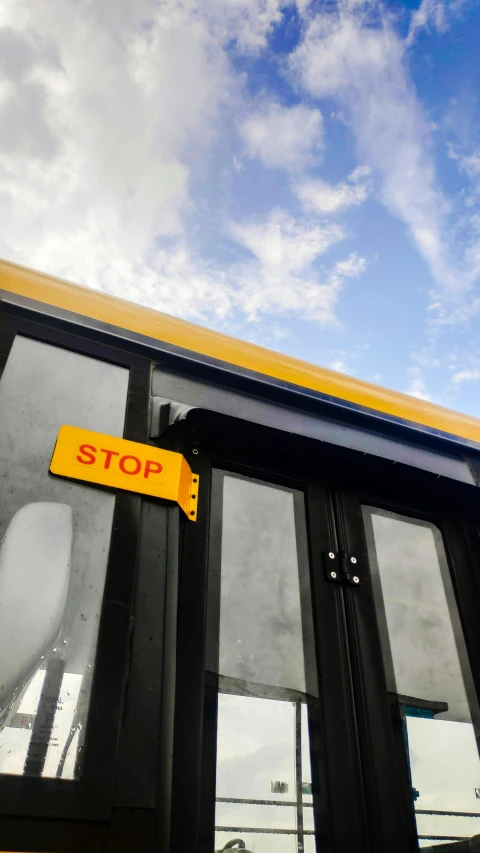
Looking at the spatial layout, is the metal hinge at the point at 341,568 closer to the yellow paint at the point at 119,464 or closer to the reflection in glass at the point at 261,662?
the reflection in glass at the point at 261,662

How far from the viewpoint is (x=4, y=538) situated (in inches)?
43.4

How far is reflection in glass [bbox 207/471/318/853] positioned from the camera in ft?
4.01

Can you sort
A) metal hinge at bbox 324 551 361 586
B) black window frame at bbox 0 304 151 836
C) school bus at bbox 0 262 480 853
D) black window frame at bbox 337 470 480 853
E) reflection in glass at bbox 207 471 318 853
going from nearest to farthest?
black window frame at bbox 0 304 151 836, school bus at bbox 0 262 480 853, reflection in glass at bbox 207 471 318 853, black window frame at bbox 337 470 480 853, metal hinge at bbox 324 551 361 586

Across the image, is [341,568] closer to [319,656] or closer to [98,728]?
[319,656]

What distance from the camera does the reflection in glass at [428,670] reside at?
144 cm

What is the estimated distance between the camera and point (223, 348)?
1715mm

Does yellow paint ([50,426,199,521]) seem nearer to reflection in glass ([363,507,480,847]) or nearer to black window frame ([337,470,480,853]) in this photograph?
black window frame ([337,470,480,853])

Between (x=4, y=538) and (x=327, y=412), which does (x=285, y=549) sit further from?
(x=4, y=538)

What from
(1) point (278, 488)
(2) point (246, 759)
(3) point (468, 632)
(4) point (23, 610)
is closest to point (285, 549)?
(1) point (278, 488)

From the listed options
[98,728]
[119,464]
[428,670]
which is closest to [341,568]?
[428,670]

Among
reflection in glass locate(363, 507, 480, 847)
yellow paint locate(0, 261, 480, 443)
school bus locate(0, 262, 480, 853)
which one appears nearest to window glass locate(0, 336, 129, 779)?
school bus locate(0, 262, 480, 853)

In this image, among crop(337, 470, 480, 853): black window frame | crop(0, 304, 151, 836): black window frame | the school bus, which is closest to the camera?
crop(0, 304, 151, 836): black window frame

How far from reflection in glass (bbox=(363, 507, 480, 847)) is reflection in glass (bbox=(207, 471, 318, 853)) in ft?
0.84

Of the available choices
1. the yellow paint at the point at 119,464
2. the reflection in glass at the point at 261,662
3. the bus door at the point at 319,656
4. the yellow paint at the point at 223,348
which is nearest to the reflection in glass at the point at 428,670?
the bus door at the point at 319,656
